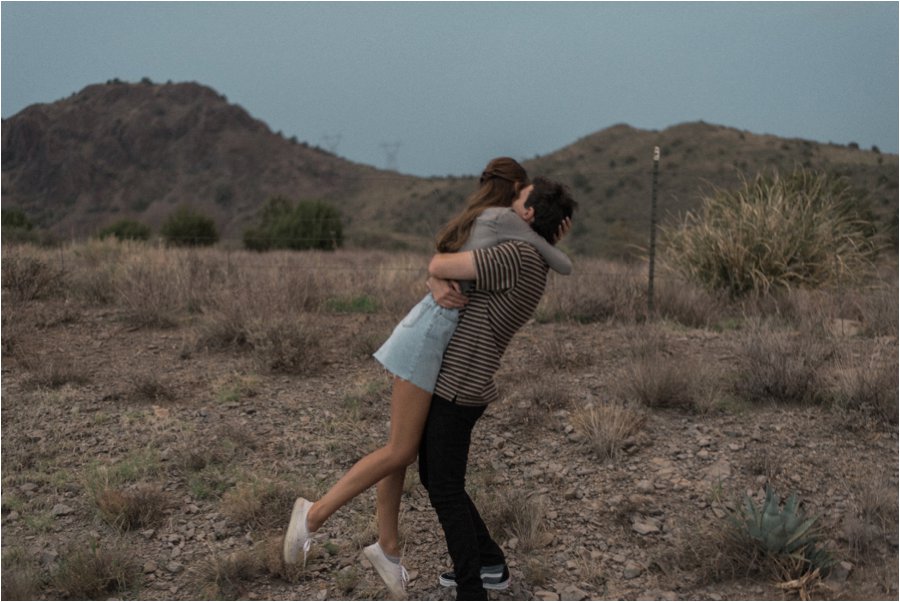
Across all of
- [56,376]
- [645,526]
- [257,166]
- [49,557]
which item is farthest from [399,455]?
[257,166]

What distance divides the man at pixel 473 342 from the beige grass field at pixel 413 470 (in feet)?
2.82

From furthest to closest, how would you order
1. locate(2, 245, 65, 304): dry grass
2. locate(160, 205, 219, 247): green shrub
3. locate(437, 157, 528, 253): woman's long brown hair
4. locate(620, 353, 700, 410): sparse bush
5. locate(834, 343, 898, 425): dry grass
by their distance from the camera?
locate(160, 205, 219, 247): green shrub → locate(2, 245, 65, 304): dry grass → locate(620, 353, 700, 410): sparse bush → locate(834, 343, 898, 425): dry grass → locate(437, 157, 528, 253): woman's long brown hair

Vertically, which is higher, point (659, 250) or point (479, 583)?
point (659, 250)

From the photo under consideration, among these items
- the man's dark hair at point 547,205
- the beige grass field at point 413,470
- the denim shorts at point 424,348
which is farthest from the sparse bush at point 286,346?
the man's dark hair at point 547,205

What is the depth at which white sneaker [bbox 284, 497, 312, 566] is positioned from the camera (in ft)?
14.2

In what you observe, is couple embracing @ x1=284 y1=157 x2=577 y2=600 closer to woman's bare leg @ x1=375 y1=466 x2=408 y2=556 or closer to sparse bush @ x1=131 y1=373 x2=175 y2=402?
woman's bare leg @ x1=375 y1=466 x2=408 y2=556

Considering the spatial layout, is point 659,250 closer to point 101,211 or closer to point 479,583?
point 479,583

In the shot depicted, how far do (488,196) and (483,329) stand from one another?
560mm

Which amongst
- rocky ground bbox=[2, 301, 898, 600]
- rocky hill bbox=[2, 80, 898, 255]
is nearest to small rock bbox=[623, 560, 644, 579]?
rocky ground bbox=[2, 301, 898, 600]

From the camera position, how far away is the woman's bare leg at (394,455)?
3881 mm

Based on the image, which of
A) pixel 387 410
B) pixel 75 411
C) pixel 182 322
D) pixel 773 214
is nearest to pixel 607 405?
pixel 387 410

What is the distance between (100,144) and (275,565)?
59.1m

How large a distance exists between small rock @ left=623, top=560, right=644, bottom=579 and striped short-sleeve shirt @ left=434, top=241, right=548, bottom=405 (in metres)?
1.64

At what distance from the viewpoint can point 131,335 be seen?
29.3 ft
